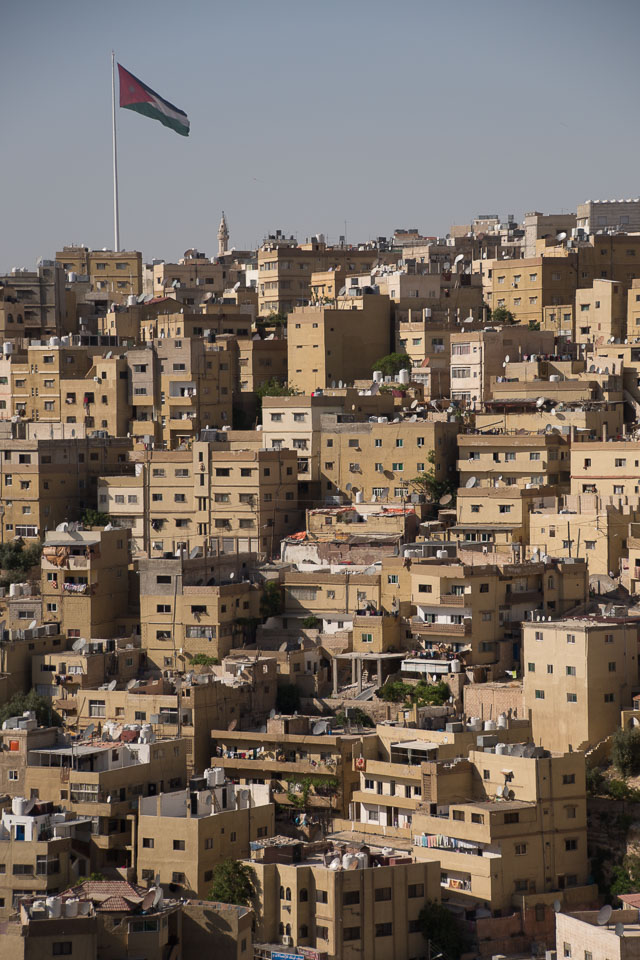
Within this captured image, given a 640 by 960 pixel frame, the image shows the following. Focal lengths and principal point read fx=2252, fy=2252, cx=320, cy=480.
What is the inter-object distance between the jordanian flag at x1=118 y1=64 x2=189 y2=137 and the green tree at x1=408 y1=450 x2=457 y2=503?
693 inches

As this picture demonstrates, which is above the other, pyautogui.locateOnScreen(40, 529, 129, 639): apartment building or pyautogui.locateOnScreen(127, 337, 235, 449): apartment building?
pyautogui.locateOnScreen(127, 337, 235, 449): apartment building

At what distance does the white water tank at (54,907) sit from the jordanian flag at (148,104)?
34231 mm

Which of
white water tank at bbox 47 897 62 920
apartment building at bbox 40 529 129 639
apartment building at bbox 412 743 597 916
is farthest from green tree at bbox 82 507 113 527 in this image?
white water tank at bbox 47 897 62 920

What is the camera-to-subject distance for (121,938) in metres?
31.4

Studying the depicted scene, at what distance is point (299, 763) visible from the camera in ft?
124

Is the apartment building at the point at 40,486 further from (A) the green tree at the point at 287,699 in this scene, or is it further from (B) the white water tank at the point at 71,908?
(B) the white water tank at the point at 71,908

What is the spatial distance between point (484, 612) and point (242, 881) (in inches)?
360

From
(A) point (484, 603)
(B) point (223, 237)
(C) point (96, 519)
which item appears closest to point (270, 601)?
(A) point (484, 603)

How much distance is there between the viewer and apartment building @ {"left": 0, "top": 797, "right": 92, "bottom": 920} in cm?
3378

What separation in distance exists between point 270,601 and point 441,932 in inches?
447

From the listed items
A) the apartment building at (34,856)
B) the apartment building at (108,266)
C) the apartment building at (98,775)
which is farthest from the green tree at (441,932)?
the apartment building at (108,266)

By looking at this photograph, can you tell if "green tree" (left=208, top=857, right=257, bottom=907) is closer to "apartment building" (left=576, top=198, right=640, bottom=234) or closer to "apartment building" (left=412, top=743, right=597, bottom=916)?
"apartment building" (left=412, top=743, right=597, bottom=916)

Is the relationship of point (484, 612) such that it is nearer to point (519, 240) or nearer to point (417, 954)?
point (417, 954)

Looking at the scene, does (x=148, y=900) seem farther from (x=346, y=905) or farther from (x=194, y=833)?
(x=346, y=905)
